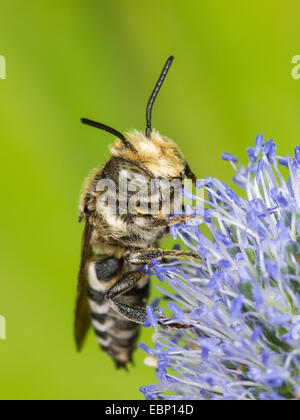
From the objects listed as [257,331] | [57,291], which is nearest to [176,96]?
[57,291]

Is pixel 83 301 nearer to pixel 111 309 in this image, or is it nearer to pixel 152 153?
pixel 111 309

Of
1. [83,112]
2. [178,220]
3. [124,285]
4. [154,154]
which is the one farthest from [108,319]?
[83,112]

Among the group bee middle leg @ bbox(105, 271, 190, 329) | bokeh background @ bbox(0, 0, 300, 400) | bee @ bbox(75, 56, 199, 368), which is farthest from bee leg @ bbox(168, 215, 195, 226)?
bokeh background @ bbox(0, 0, 300, 400)

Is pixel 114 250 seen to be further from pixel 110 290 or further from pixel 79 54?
pixel 79 54

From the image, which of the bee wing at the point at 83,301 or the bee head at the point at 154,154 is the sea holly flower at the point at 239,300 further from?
the bee wing at the point at 83,301

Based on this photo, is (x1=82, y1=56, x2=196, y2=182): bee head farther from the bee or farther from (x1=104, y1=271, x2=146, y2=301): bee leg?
(x1=104, y1=271, x2=146, y2=301): bee leg

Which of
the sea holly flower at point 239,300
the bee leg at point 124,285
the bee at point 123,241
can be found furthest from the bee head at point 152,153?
the bee leg at point 124,285
